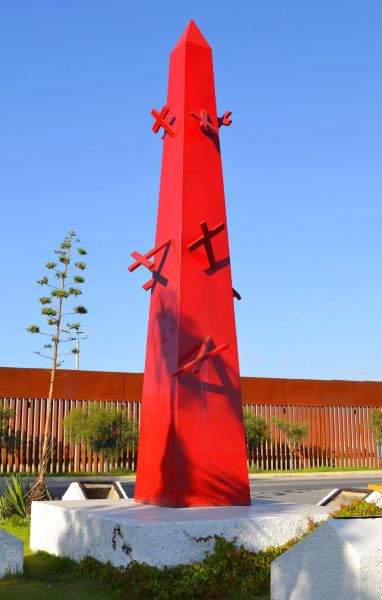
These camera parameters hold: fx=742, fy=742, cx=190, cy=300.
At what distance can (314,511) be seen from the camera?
29.2 ft

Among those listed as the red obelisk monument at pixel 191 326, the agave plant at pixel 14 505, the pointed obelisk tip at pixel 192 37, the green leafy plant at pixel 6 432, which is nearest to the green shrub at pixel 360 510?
the red obelisk monument at pixel 191 326

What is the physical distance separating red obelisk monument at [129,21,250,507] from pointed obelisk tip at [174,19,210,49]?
3 centimetres

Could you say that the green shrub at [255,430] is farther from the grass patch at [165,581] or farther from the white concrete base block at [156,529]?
the grass patch at [165,581]

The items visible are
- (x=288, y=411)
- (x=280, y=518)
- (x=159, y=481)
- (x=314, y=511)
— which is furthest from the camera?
(x=288, y=411)

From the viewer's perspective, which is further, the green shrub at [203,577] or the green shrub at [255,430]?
the green shrub at [255,430]

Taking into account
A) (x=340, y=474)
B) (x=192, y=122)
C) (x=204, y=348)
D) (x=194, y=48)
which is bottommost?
(x=340, y=474)

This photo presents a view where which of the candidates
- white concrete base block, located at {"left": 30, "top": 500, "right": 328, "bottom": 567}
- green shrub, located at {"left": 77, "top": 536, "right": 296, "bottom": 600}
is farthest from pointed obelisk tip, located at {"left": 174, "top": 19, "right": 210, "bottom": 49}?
green shrub, located at {"left": 77, "top": 536, "right": 296, "bottom": 600}

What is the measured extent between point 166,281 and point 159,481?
2.66 m

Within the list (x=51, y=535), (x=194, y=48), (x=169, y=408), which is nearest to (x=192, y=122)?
(x=194, y=48)

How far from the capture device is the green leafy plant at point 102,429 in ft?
103

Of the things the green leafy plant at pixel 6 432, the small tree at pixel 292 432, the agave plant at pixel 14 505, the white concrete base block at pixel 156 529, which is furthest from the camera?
the small tree at pixel 292 432

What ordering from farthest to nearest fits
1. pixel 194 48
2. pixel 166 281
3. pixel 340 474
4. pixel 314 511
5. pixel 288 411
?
pixel 288 411 < pixel 340 474 < pixel 194 48 < pixel 166 281 < pixel 314 511

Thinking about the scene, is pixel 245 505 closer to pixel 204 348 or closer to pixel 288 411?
pixel 204 348

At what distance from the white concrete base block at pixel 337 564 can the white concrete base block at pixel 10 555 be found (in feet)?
10.5
